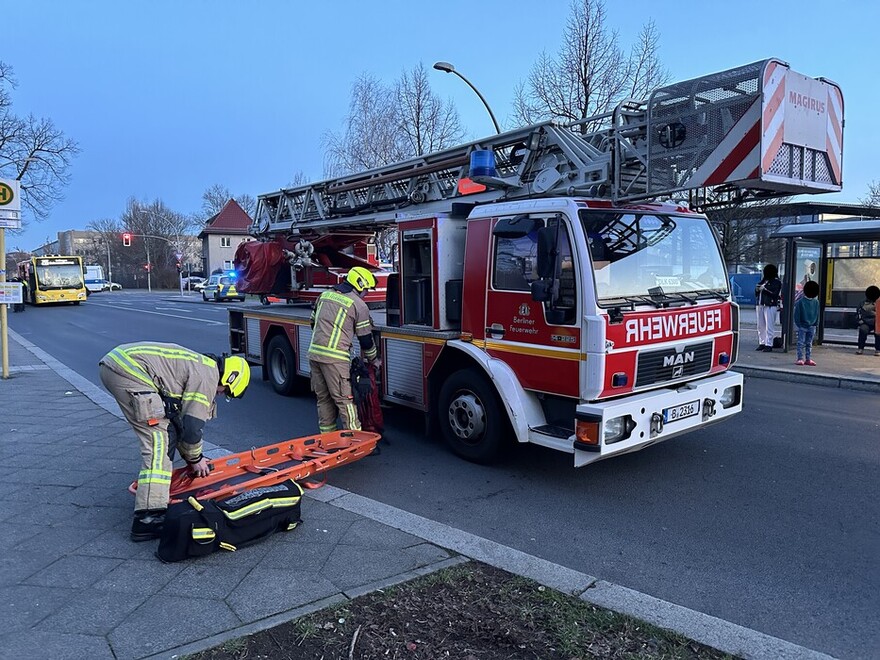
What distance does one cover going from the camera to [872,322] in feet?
40.3

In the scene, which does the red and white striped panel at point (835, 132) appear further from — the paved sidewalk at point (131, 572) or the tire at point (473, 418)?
the paved sidewalk at point (131, 572)

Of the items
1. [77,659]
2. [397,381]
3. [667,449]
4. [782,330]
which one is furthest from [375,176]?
[782,330]

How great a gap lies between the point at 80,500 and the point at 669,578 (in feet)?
13.4

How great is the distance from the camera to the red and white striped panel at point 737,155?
14.9 feet

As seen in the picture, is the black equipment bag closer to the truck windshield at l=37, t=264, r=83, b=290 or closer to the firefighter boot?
the firefighter boot

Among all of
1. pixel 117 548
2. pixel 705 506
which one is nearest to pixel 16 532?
pixel 117 548

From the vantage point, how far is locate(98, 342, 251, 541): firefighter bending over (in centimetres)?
407

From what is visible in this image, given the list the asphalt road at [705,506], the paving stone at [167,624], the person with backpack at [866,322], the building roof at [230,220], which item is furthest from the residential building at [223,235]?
the paving stone at [167,624]

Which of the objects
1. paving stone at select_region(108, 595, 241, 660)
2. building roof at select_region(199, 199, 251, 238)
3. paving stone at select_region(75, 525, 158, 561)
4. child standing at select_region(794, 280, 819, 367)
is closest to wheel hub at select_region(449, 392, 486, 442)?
paving stone at select_region(75, 525, 158, 561)

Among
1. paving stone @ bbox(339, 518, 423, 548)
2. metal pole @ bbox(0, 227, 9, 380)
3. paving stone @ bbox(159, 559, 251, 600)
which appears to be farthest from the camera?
metal pole @ bbox(0, 227, 9, 380)

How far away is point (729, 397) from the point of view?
5.74 m

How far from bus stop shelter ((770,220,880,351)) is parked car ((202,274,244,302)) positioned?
31424 millimetres

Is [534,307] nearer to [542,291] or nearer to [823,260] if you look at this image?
[542,291]

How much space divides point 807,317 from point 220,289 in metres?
34.2
